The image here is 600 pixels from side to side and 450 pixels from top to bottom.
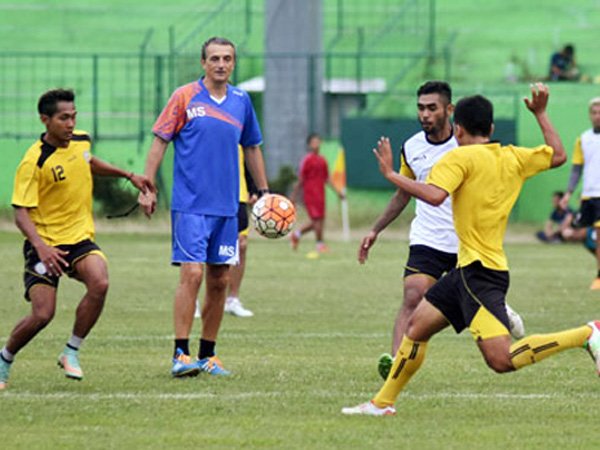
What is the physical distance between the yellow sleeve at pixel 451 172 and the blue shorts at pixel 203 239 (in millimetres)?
2544

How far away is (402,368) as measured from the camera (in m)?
8.07

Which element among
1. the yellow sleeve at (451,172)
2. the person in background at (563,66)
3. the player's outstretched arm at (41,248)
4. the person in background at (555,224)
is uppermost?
the person in background at (563,66)

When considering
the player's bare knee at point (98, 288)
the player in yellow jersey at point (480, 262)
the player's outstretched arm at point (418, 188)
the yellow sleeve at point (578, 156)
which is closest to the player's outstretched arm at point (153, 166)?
the player's bare knee at point (98, 288)

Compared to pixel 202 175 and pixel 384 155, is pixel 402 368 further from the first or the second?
pixel 202 175

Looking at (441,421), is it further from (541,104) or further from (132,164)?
(132,164)

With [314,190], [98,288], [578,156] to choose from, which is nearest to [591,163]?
[578,156]

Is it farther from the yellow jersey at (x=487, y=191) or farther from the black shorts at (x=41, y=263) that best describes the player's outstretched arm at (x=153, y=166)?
the yellow jersey at (x=487, y=191)

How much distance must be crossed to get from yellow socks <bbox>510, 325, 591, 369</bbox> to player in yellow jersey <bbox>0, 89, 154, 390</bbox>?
287 cm

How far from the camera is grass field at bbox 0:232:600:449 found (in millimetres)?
7562

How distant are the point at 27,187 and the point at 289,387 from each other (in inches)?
83.0

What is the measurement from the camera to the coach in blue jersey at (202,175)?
9.98 meters

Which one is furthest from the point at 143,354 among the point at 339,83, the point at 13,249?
the point at 339,83

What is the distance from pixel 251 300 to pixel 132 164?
1521 centimetres

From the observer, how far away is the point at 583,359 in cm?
1096
